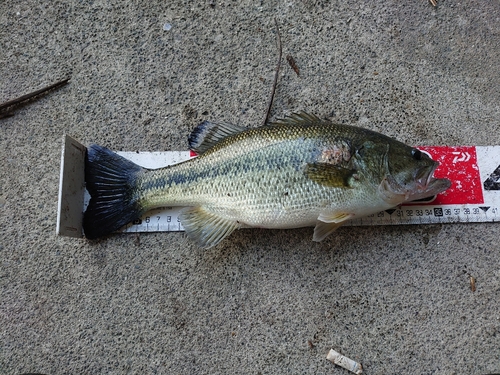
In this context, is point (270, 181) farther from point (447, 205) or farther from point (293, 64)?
point (447, 205)

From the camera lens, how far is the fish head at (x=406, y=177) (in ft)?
6.62

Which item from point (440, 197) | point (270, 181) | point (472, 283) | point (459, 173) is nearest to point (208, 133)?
point (270, 181)

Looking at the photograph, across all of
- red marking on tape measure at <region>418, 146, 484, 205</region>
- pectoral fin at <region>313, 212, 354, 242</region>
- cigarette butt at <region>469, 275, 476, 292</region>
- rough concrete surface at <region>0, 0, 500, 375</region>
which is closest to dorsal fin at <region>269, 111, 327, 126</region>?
rough concrete surface at <region>0, 0, 500, 375</region>

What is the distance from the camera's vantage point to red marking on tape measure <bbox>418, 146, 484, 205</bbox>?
2.31m

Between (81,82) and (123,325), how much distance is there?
58.8 inches

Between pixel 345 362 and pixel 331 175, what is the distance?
40.0 inches

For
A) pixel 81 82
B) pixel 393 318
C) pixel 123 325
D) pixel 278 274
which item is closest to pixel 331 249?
pixel 278 274

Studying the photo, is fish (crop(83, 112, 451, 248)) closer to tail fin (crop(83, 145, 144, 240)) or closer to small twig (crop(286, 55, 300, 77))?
tail fin (crop(83, 145, 144, 240))

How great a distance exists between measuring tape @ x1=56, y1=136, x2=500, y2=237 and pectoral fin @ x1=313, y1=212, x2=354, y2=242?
0.86 ft

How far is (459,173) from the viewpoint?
235 cm

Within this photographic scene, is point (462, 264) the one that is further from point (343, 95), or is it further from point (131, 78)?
point (131, 78)

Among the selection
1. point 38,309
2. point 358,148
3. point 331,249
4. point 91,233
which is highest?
point 358,148

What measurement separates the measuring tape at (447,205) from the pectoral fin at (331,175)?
390 mm

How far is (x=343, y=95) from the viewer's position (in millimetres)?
2484
